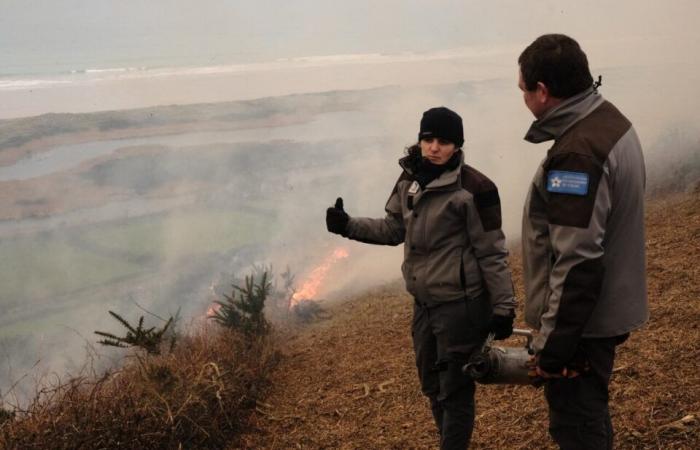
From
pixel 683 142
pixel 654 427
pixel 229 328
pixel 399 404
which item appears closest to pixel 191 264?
pixel 683 142

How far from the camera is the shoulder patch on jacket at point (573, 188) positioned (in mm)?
2232

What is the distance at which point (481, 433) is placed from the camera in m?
4.07

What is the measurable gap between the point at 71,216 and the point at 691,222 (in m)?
20.2

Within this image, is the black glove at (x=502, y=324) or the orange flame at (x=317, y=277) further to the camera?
the orange flame at (x=317, y=277)

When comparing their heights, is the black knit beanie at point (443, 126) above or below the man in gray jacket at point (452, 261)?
above

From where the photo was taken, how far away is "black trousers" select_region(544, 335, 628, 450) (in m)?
2.45

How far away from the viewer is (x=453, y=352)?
3.07 metres

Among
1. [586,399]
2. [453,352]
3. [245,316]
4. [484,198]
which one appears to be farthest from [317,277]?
[586,399]

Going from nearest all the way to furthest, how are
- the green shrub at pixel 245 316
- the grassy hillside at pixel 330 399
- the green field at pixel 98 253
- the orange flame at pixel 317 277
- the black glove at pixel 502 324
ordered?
the black glove at pixel 502 324
the grassy hillside at pixel 330 399
the green shrub at pixel 245 316
the orange flame at pixel 317 277
the green field at pixel 98 253

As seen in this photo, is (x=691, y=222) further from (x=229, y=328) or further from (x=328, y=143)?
(x=328, y=143)

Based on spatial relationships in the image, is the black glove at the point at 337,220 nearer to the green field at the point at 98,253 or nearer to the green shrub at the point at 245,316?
the green shrub at the point at 245,316

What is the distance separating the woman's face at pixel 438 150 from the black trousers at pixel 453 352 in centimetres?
60

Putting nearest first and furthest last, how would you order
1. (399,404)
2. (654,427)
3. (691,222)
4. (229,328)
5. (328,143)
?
(654,427), (399,404), (229,328), (691,222), (328,143)

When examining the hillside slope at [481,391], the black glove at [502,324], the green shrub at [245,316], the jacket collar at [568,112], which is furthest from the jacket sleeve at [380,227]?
the green shrub at [245,316]
